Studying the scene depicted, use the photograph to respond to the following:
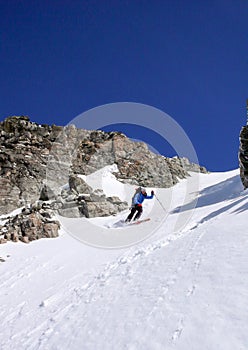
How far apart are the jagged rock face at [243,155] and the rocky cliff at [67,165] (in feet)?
37.4

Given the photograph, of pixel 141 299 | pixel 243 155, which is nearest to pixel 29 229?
pixel 141 299

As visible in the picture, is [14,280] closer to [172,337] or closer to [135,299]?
[135,299]

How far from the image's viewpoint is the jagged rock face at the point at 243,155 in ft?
86.1

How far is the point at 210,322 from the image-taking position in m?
5.41

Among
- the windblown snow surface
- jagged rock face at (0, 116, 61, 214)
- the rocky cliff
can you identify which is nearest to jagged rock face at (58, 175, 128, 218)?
the rocky cliff

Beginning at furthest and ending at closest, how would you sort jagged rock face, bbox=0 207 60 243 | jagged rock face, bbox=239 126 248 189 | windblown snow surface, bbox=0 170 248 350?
1. jagged rock face, bbox=239 126 248 189
2. jagged rock face, bbox=0 207 60 243
3. windblown snow surface, bbox=0 170 248 350

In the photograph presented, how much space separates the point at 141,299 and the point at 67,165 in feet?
116

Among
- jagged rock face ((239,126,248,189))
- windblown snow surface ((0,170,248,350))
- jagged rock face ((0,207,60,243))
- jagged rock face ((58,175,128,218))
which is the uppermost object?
jagged rock face ((239,126,248,189))

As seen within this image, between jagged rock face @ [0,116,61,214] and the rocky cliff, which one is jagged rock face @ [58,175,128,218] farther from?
jagged rock face @ [0,116,61,214]

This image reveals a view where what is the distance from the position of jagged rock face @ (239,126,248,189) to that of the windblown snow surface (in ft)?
43.3

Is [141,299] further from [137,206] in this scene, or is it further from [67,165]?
[67,165]

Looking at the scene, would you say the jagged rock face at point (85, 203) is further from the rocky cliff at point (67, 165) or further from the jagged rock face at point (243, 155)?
the jagged rock face at point (243, 155)

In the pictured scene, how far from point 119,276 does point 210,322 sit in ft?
16.6

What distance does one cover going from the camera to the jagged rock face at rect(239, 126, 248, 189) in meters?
26.2
